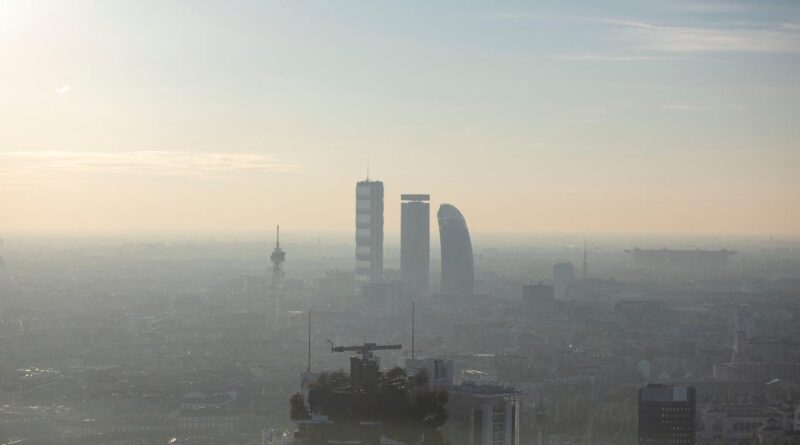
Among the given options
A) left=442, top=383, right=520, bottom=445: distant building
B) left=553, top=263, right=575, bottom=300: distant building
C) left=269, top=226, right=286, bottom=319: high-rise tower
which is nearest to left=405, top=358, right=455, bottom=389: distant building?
left=442, top=383, right=520, bottom=445: distant building

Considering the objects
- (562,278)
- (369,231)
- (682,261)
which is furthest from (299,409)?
(682,261)

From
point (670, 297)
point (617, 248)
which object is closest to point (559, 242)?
point (617, 248)

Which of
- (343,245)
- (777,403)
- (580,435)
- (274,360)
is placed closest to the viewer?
(580,435)

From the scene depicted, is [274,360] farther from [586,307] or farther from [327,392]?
[327,392]

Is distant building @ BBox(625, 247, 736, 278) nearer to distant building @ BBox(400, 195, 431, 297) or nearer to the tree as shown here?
distant building @ BBox(400, 195, 431, 297)

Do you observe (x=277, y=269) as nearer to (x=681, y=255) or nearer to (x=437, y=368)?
(x=437, y=368)

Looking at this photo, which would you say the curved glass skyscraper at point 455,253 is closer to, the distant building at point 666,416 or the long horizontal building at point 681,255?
the long horizontal building at point 681,255
